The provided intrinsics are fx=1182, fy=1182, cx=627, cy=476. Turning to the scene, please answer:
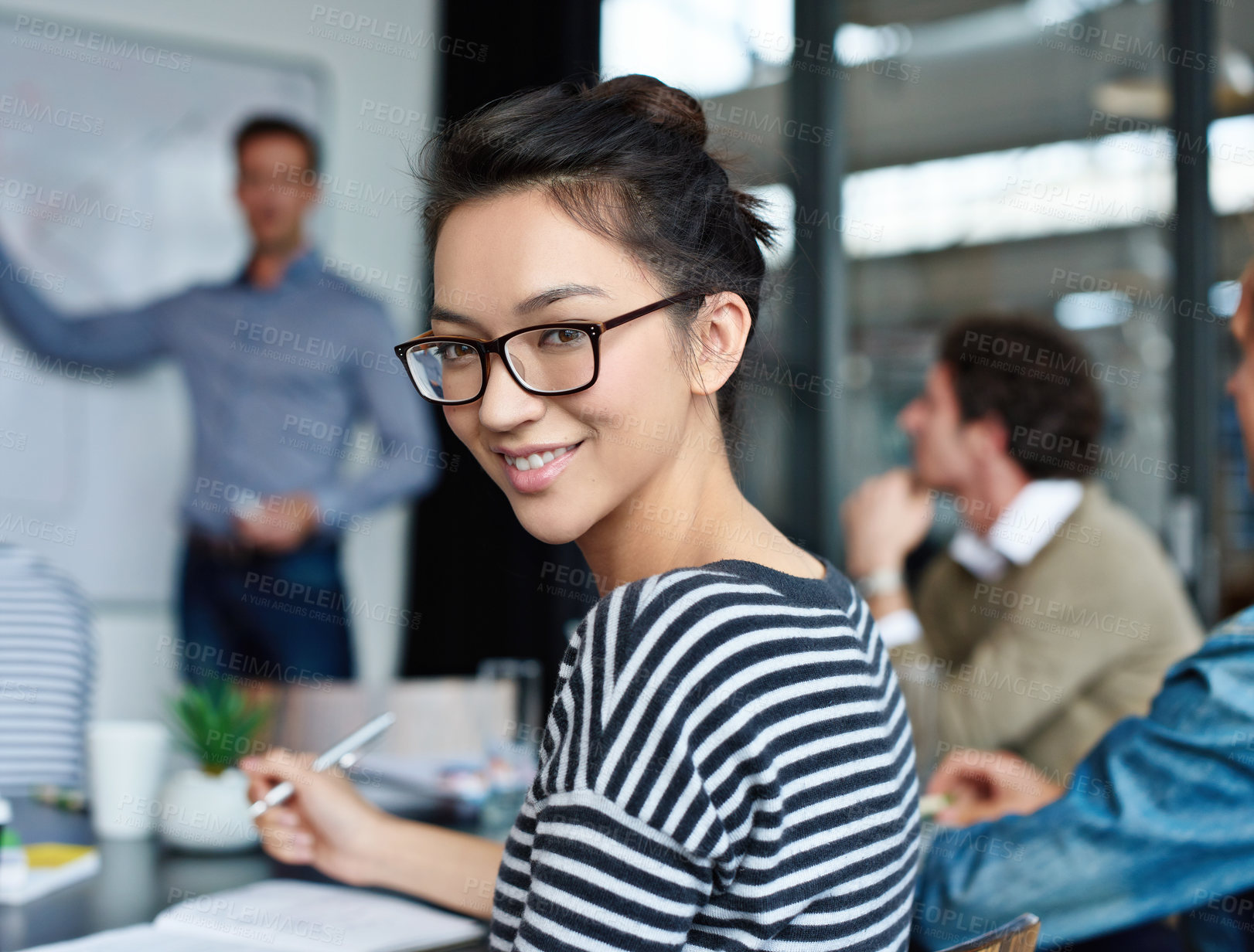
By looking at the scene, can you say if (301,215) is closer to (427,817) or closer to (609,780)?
(427,817)

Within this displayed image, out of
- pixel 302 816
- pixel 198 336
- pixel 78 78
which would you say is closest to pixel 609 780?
pixel 302 816

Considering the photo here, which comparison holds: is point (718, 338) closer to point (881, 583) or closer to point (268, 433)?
point (881, 583)

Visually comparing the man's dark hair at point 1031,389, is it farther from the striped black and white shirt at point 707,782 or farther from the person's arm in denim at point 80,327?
the person's arm in denim at point 80,327

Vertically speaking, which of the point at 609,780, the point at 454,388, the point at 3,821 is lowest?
the point at 3,821

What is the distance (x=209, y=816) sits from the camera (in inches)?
56.2

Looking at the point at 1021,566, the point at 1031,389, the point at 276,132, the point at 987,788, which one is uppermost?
the point at 276,132

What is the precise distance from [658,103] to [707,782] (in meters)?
0.58

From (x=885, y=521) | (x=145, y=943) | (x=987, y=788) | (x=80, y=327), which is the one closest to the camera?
(x=145, y=943)

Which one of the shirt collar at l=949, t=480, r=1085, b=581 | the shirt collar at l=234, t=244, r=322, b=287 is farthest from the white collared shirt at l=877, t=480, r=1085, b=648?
the shirt collar at l=234, t=244, r=322, b=287

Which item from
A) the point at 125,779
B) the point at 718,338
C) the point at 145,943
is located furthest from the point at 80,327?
the point at 718,338

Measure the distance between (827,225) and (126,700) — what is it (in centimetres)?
248

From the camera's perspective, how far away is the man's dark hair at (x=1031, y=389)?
8.48ft

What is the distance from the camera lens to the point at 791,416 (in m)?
3.69

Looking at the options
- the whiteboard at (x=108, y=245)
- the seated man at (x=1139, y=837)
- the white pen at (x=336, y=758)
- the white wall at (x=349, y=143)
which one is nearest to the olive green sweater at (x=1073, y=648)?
the seated man at (x=1139, y=837)
